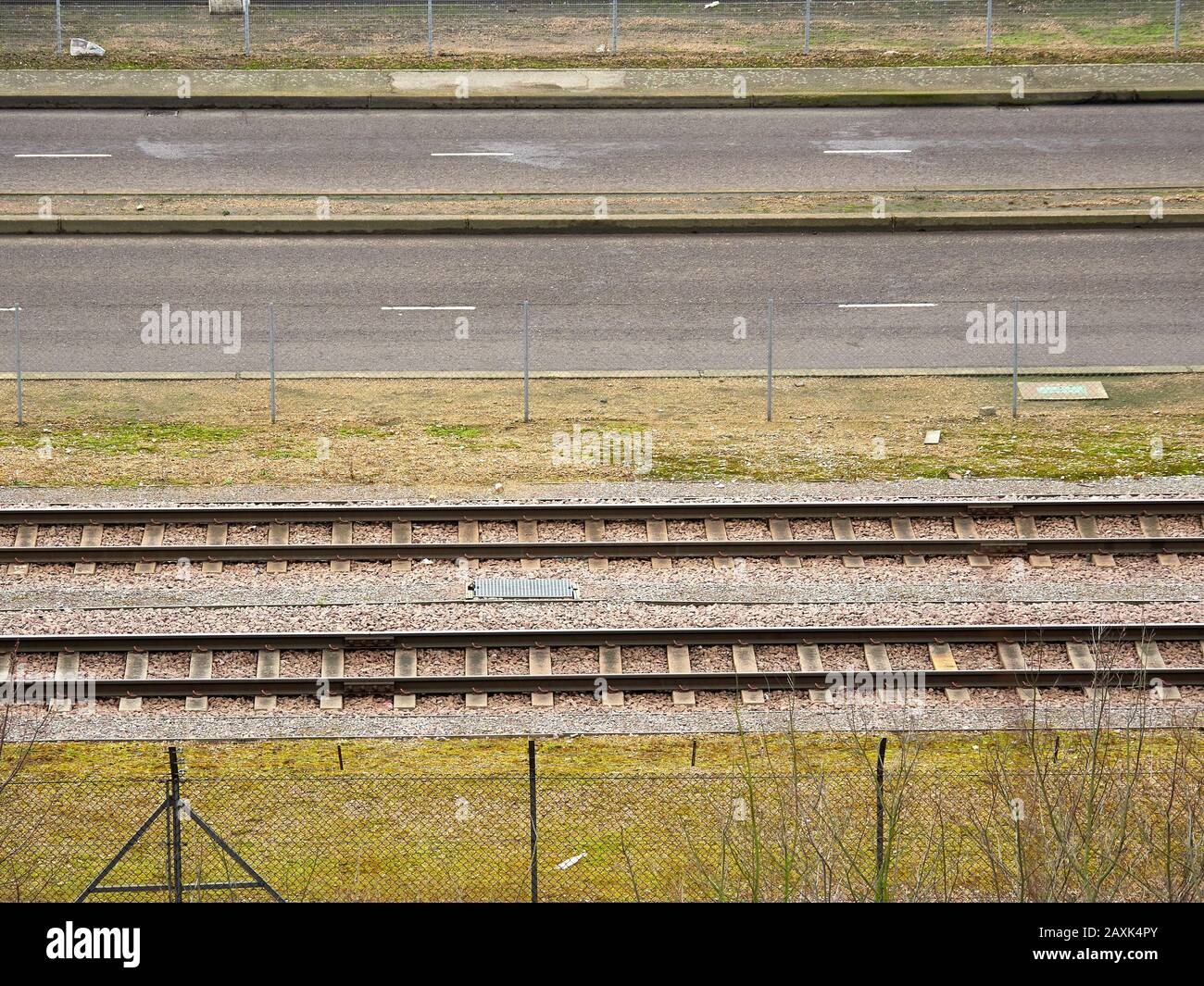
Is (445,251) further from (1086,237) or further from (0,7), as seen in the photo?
(0,7)

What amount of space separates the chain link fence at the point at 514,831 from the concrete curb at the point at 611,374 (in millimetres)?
8886

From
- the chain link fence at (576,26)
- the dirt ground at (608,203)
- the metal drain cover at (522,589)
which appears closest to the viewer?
the metal drain cover at (522,589)

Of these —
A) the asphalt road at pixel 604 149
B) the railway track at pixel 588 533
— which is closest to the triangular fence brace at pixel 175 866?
the railway track at pixel 588 533

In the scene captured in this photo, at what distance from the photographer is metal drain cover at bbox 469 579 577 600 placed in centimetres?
1794

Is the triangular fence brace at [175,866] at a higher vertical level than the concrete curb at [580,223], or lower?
lower

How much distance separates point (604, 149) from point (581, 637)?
13878mm

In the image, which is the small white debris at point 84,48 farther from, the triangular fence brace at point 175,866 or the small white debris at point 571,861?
the small white debris at point 571,861

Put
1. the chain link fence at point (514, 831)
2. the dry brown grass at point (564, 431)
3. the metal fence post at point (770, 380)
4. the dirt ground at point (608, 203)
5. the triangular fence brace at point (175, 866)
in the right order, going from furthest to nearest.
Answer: the dirt ground at point (608, 203) < the metal fence post at point (770, 380) < the dry brown grass at point (564, 431) < the chain link fence at point (514, 831) < the triangular fence brace at point (175, 866)

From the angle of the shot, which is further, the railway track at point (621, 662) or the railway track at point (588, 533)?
the railway track at point (588, 533)

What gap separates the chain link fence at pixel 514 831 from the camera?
13.0 meters

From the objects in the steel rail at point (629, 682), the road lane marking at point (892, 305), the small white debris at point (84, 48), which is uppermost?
the small white debris at point (84, 48)

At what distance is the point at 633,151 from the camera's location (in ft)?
95.1

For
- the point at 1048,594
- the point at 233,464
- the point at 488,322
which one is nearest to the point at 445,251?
the point at 488,322
